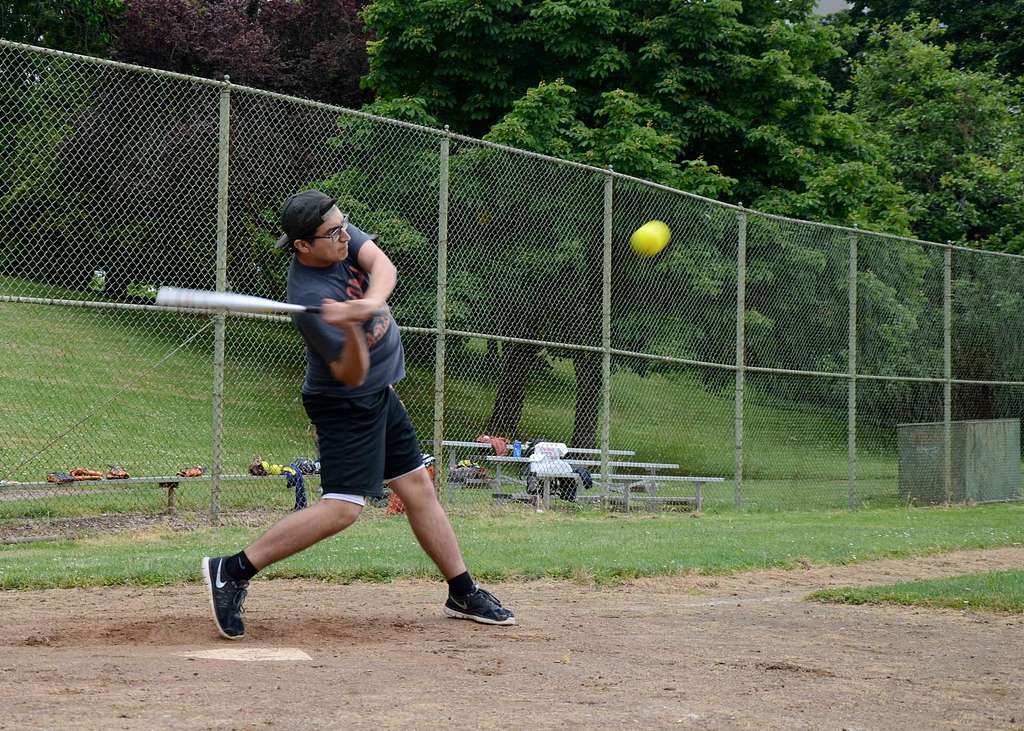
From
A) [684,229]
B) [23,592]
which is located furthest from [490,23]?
[23,592]

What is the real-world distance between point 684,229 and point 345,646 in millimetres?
9994

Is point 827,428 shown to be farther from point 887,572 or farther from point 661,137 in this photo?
point 887,572

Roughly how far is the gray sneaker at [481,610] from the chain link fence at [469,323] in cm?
399

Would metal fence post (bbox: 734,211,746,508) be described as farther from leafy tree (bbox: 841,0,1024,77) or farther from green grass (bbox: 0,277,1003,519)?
leafy tree (bbox: 841,0,1024,77)

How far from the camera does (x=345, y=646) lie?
5195 millimetres

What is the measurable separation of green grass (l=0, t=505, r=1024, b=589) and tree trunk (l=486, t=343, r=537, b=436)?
1.11 meters

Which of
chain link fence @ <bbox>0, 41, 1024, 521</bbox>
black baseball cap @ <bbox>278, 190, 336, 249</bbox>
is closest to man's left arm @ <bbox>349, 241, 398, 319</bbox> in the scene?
black baseball cap @ <bbox>278, 190, 336, 249</bbox>

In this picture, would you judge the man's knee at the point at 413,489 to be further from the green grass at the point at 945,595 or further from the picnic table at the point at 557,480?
the picnic table at the point at 557,480

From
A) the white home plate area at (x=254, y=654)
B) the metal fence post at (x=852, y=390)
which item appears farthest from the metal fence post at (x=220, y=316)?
the metal fence post at (x=852, y=390)

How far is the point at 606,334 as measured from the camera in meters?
12.9

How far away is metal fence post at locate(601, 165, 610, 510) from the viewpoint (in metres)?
12.8

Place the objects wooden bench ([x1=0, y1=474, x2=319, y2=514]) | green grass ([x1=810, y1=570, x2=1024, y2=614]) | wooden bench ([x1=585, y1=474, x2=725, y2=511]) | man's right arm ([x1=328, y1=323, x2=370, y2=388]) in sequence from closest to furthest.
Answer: man's right arm ([x1=328, y1=323, x2=370, y2=388]) → green grass ([x1=810, y1=570, x2=1024, y2=614]) → wooden bench ([x1=0, y1=474, x2=319, y2=514]) → wooden bench ([x1=585, y1=474, x2=725, y2=511])

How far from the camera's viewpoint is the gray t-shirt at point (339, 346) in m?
5.35

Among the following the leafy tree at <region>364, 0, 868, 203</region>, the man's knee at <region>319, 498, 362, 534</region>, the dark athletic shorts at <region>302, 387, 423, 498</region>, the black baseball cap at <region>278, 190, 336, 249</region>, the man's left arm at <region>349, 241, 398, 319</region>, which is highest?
the leafy tree at <region>364, 0, 868, 203</region>
